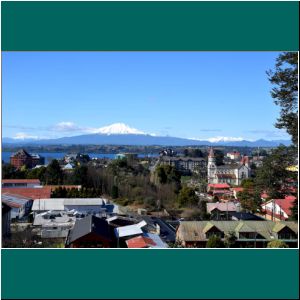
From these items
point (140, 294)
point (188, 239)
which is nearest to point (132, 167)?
point (188, 239)

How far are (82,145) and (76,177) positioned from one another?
96 centimetres

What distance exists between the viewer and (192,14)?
3.82 m

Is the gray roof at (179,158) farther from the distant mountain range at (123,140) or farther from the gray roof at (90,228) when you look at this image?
the gray roof at (90,228)

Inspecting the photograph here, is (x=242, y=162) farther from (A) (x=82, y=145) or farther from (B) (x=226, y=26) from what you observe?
(B) (x=226, y=26)

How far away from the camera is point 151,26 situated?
3844 millimetres

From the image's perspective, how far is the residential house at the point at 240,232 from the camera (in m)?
5.12

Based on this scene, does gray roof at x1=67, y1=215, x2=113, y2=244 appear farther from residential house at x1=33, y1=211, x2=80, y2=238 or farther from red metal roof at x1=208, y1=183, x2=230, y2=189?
red metal roof at x1=208, y1=183, x2=230, y2=189

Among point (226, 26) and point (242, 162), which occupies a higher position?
point (226, 26)

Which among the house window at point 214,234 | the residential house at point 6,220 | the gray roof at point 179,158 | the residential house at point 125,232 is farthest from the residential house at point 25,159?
the house window at point 214,234

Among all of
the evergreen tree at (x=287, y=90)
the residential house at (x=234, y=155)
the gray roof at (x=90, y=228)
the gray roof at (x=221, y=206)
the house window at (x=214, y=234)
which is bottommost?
the house window at (x=214, y=234)

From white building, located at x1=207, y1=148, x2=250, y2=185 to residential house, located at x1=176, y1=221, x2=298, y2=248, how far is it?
2.15 meters

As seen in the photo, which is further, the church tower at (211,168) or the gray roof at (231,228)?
the church tower at (211,168)

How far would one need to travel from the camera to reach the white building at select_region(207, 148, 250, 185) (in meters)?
7.56

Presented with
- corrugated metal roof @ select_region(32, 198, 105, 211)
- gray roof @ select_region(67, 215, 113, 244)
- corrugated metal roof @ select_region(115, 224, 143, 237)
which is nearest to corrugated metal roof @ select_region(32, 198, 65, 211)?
corrugated metal roof @ select_region(32, 198, 105, 211)
